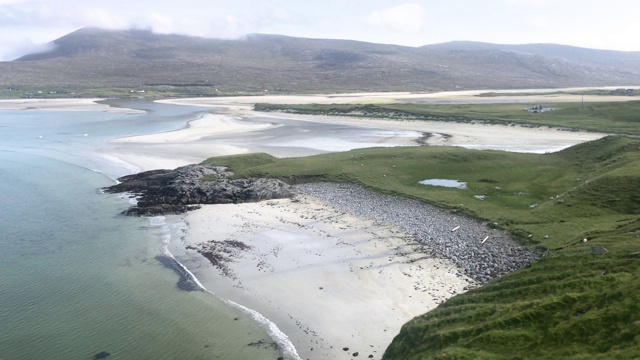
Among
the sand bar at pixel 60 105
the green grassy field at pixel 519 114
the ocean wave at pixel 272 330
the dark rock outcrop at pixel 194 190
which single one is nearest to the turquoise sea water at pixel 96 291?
the ocean wave at pixel 272 330

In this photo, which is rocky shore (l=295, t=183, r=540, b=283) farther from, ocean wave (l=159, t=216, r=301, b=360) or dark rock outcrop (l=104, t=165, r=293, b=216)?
ocean wave (l=159, t=216, r=301, b=360)

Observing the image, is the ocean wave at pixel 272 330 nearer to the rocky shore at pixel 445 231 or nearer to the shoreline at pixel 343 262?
the shoreline at pixel 343 262

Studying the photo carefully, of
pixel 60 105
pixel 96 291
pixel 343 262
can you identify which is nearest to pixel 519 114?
pixel 343 262

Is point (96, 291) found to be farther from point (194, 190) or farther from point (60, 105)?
point (60, 105)

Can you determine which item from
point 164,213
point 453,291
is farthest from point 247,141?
point 453,291

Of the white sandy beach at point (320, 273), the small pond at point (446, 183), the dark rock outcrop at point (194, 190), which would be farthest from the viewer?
the small pond at point (446, 183)

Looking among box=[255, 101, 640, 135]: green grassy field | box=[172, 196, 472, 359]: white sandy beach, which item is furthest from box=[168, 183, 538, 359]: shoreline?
box=[255, 101, 640, 135]: green grassy field
